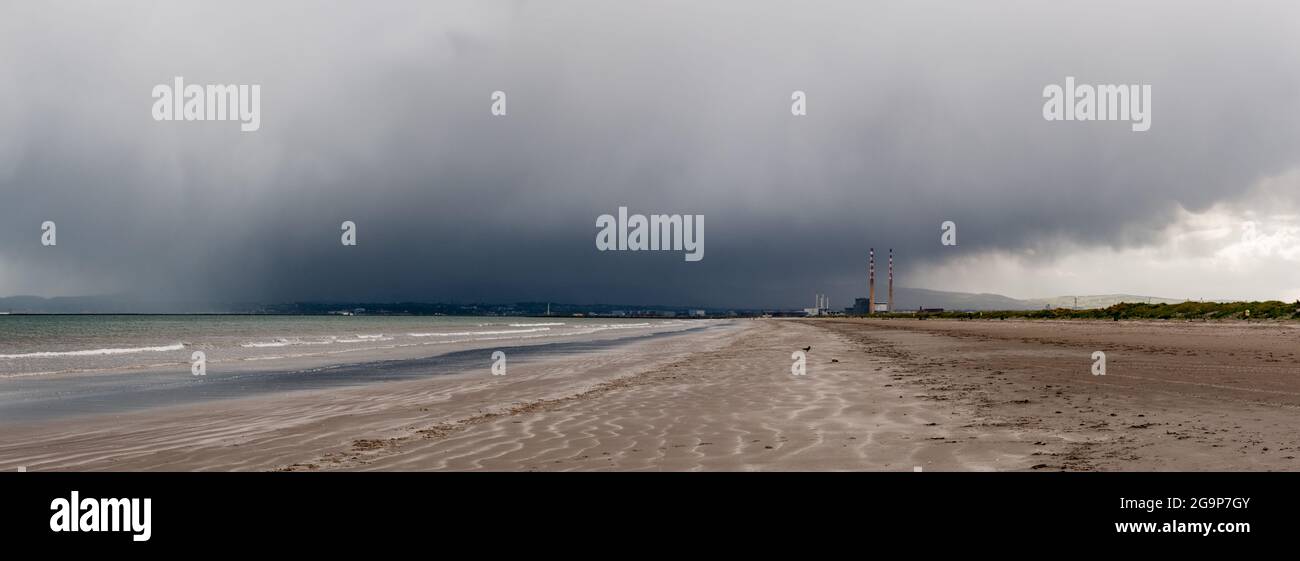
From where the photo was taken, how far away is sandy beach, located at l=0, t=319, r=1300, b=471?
26.3 ft

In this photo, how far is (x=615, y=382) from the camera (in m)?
19.8

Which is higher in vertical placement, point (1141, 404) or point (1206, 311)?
point (1141, 404)

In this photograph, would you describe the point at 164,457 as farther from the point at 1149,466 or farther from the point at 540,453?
the point at 1149,466

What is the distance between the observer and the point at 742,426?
10773 millimetres

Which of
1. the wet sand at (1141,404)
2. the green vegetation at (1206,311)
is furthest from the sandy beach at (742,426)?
the green vegetation at (1206,311)

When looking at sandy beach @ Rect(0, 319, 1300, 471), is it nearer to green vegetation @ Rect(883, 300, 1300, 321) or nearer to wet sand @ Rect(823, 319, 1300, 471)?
wet sand @ Rect(823, 319, 1300, 471)

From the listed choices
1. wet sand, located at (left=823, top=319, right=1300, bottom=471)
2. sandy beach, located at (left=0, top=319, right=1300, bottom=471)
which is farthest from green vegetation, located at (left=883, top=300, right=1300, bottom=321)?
sandy beach, located at (left=0, top=319, right=1300, bottom=471)

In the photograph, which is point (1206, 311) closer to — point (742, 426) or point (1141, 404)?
point (1141, 404)

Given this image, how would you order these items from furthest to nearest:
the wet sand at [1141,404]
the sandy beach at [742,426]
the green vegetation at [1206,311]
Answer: the green vegetation at [1206,311]
the sandy beach at [742,426]
the wet sand at [1141,404]

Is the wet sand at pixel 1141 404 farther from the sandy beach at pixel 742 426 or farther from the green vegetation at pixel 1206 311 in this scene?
the green vegetation at pixel 1206 311

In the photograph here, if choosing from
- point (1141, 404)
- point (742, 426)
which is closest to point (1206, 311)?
point (1141, 404)

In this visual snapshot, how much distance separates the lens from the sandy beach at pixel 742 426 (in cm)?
803

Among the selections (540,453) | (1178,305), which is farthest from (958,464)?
(1178,305)
